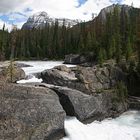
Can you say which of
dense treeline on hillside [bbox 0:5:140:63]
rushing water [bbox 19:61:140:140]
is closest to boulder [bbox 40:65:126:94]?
rushing water [bbox 19:61:140:140]

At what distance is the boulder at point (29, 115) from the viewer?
2034cm

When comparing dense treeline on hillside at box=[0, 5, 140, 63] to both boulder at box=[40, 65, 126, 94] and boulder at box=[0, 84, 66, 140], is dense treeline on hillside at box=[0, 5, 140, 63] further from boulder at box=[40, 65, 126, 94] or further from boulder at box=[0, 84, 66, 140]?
boulder at box=[0, 84, 66, 140]

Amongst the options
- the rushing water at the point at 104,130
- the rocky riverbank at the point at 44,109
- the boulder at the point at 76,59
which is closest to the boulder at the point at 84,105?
the rocky riverbank at the point at 44,109

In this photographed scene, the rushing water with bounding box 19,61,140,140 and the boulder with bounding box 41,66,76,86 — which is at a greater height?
the boulder with bounding box 41,66,76,86

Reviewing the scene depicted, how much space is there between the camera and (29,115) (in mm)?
21297

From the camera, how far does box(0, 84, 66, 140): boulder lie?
20344mm

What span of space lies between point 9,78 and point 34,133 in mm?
16875

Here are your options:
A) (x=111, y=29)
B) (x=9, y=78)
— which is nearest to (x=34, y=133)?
(x=9, y=78)

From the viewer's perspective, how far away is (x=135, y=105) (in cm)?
3650

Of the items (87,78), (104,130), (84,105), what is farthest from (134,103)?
(84,105)

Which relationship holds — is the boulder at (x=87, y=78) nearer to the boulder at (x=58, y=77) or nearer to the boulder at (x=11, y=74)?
the boulder at (x=58, y=77)

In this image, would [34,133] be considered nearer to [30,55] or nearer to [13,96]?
[13,96]

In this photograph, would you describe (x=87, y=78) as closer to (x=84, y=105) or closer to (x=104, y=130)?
(x=84, y=105)

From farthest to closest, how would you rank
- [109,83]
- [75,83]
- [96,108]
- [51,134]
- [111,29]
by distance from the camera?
[111,29] → [109,83] → [75,83] → [96,108] → [51,134]
